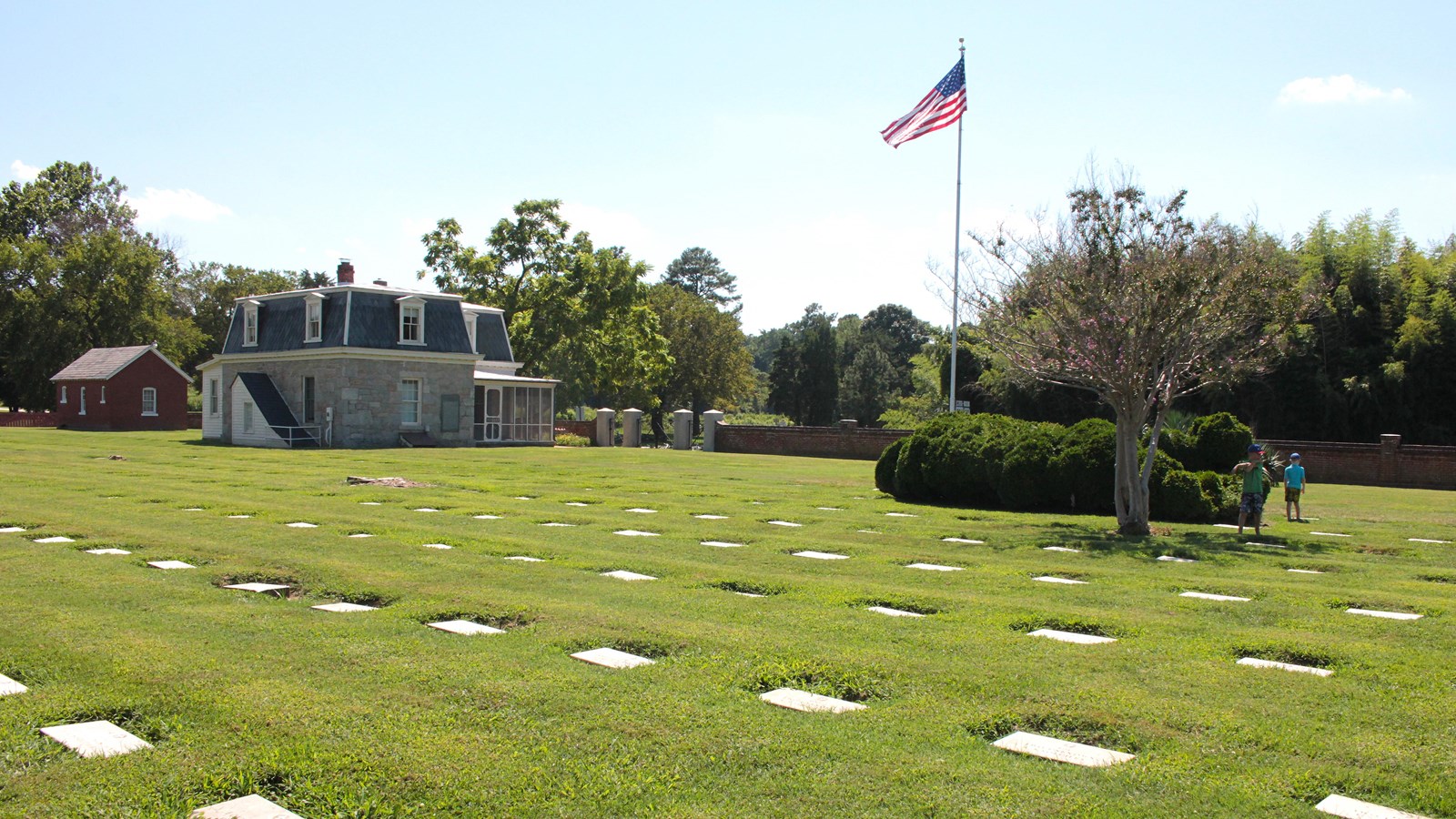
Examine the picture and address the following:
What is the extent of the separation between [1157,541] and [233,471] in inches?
662

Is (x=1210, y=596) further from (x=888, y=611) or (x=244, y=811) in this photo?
(x=244, y=811)

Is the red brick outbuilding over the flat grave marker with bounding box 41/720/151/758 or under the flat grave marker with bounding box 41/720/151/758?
over

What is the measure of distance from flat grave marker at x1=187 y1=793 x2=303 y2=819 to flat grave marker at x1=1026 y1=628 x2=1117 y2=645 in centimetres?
446

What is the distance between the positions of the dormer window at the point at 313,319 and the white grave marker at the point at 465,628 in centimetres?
3175

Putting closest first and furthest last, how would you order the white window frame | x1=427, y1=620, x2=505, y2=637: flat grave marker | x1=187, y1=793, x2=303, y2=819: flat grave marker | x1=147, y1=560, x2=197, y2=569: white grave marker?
x1=187, y1=793, x2=303, y2=819: flat grave marker < x1=427, y1=620, x2=505, y2=637: flat grave marker < x1=147, y1=560, x2=197, y2=569: white grave marker < the white window frame

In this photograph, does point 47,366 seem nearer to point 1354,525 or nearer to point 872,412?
point 872,412

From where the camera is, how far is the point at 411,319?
3672cm

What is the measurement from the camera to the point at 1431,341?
93.6 feet

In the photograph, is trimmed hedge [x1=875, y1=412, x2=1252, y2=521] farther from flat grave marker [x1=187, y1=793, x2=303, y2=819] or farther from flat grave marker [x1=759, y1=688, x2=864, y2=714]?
flat grave marker [x1=187, y1=793, x2=303, y2=819]

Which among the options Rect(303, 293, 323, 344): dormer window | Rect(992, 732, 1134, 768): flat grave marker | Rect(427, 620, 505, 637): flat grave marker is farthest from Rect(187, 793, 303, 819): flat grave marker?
Rect(303, 293, 323, 344): dormer window

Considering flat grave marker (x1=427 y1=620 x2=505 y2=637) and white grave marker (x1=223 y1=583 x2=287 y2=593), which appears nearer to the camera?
flat grave marker (x1=427 y1=620 x2=505 y2=637)

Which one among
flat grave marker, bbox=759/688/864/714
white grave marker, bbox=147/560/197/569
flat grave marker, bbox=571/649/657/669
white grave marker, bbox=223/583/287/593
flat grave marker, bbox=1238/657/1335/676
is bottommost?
flat grave marker, bbox=1238/657/1335/676

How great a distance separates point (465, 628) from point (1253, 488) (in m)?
10.7

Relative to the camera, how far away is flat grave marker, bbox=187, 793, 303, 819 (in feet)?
11.8
